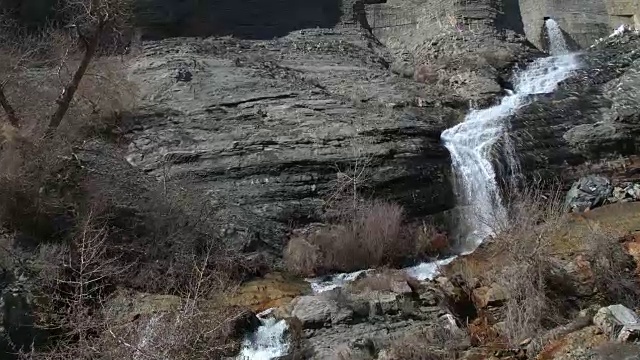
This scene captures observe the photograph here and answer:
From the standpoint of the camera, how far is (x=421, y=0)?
86.6 ft

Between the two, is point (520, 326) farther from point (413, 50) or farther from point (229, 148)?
point (413, 50)

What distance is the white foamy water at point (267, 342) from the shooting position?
11.3 meters

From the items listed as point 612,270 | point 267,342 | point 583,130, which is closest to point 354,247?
point 267,342

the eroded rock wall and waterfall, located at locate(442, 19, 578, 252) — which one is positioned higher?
the eroded rock wall

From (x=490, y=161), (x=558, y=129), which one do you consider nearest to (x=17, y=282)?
(x=490, y=161)

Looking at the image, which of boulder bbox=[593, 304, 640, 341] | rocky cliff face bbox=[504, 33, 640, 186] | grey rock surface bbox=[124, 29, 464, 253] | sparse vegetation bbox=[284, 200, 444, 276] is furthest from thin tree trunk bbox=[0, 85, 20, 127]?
boulder bbox=[593, 304, 640, 341]

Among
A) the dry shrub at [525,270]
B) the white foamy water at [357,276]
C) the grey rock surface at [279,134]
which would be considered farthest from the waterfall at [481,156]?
the white foamy water at [357,276]

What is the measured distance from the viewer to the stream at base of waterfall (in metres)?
11.9

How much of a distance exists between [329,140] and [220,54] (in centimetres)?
656

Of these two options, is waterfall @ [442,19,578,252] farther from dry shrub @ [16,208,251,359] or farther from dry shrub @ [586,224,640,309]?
dry shrub @ [16,208,251,359]

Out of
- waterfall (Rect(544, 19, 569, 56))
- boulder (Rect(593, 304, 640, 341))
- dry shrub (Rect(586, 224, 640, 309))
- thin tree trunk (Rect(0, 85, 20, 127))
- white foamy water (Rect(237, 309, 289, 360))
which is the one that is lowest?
white foamy water (Rect(237, 309, 289, 360))

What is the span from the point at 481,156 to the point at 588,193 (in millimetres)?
2710

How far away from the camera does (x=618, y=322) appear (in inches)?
372

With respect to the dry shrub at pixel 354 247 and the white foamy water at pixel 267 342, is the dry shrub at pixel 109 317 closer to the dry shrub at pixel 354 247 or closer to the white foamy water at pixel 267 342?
the white foamy water at pixel 267 342
